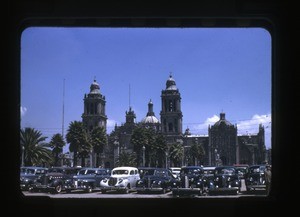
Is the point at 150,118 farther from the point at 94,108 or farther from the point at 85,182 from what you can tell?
the point at 85,182

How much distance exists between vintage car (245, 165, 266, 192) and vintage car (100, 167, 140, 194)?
619 cm

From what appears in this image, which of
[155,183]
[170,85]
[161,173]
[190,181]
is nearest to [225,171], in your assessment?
[190,181]

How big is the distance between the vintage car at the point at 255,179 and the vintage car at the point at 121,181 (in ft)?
20.3

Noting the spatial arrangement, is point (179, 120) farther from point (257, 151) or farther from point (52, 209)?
point (52, 209)

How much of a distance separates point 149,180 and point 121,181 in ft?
6.70

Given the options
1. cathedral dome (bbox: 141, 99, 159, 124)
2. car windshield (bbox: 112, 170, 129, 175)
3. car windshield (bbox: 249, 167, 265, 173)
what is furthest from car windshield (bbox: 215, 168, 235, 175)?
cathedral dome (bbox: 141, 99, 159, 124)

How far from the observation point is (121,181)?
24250 millimetres

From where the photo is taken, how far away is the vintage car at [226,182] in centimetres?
2072

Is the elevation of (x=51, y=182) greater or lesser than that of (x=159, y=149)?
lesser

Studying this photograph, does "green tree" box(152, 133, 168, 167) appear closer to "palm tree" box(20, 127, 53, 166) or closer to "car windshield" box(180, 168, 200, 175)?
"palm tree" box(20, 127, 53, 166)

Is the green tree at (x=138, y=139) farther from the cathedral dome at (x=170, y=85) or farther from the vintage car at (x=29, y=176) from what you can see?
the cathedral dome at (x=170, y=85)

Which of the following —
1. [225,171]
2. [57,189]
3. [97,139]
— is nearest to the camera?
[225,171]
